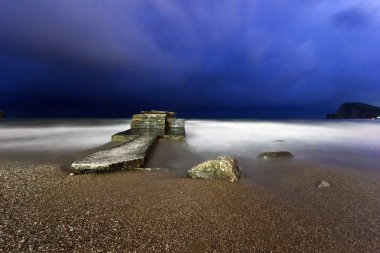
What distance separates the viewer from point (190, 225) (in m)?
2.96

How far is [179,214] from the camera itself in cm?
327

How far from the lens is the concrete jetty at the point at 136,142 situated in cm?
545

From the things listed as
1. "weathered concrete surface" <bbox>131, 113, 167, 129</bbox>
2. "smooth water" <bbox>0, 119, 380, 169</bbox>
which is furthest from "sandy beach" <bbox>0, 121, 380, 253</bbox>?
"weathered concrete surface" <bbox>131, 113, 167, 129</bbox>

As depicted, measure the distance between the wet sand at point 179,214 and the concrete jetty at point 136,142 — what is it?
1.02 ft

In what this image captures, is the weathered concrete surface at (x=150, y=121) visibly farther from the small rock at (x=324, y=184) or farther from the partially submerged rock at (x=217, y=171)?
the small rock at (x=324, y=184)

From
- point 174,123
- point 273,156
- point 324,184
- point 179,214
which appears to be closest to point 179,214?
point 179,214

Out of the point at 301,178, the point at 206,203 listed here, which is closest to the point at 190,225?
the point at 206,203

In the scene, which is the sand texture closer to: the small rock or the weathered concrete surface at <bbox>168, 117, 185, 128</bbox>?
the small rock

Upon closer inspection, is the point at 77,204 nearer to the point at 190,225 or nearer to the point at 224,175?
the point at 190,225

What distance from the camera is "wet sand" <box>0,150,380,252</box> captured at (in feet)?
8.45

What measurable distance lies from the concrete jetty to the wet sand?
31 centimetres

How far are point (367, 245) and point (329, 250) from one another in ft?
1.64

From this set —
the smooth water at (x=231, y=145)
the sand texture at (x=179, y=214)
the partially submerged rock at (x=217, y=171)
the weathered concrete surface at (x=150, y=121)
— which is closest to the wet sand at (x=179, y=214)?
the sand texture at (x=179, y=214)

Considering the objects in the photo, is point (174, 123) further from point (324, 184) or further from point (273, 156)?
point (324, 184)
